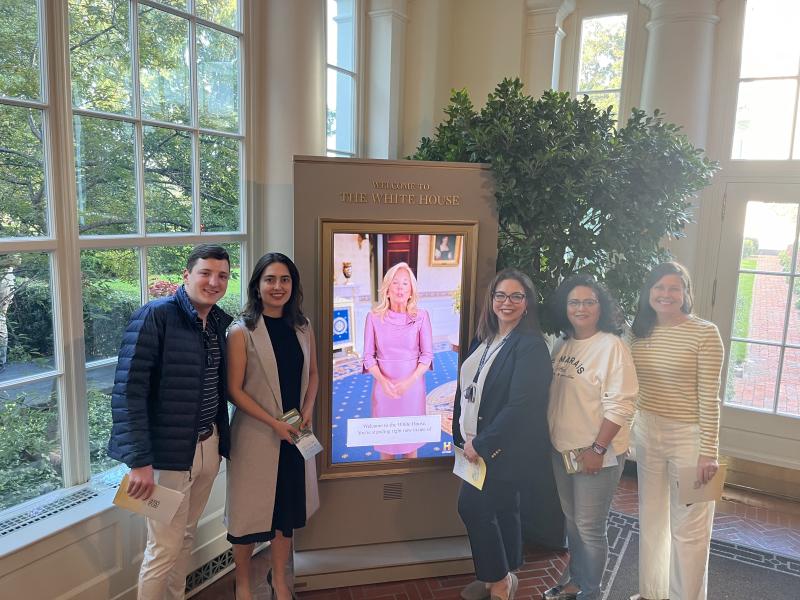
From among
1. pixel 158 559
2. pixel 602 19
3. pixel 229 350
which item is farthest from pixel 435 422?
pixel 602 19

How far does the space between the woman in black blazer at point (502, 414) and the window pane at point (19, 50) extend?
2014 mm

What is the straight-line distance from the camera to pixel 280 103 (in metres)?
3.16

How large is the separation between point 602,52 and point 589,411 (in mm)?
2976

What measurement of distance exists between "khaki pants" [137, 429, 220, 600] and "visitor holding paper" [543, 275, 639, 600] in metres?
1.48

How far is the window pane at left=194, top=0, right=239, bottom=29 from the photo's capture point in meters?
2.88

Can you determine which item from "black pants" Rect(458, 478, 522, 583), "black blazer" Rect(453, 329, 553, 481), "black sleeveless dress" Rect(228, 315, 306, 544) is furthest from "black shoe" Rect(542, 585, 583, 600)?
"black sleeveless dress" Rect(228, 315, 306, 544)

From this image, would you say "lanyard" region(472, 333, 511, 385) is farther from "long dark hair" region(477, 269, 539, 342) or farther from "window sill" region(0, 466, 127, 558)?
"window sill" region(0, 466, 127, 558)

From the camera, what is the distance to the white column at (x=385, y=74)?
3871 mm

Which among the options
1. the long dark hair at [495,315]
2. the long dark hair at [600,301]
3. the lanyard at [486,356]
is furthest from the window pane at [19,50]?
the long dark hair at [600,301]

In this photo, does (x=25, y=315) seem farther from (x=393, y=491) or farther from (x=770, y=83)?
(x=770, y=83)

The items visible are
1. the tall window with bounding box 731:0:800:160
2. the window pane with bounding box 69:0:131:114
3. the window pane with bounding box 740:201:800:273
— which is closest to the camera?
the window pane with bounding box 69:0:131:114

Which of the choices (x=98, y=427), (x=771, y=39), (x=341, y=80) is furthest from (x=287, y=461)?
(x=771, y=39)

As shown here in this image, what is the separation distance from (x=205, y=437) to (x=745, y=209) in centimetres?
382

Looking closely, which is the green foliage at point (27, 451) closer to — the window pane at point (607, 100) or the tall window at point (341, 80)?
the tall window at point (341, 80)
